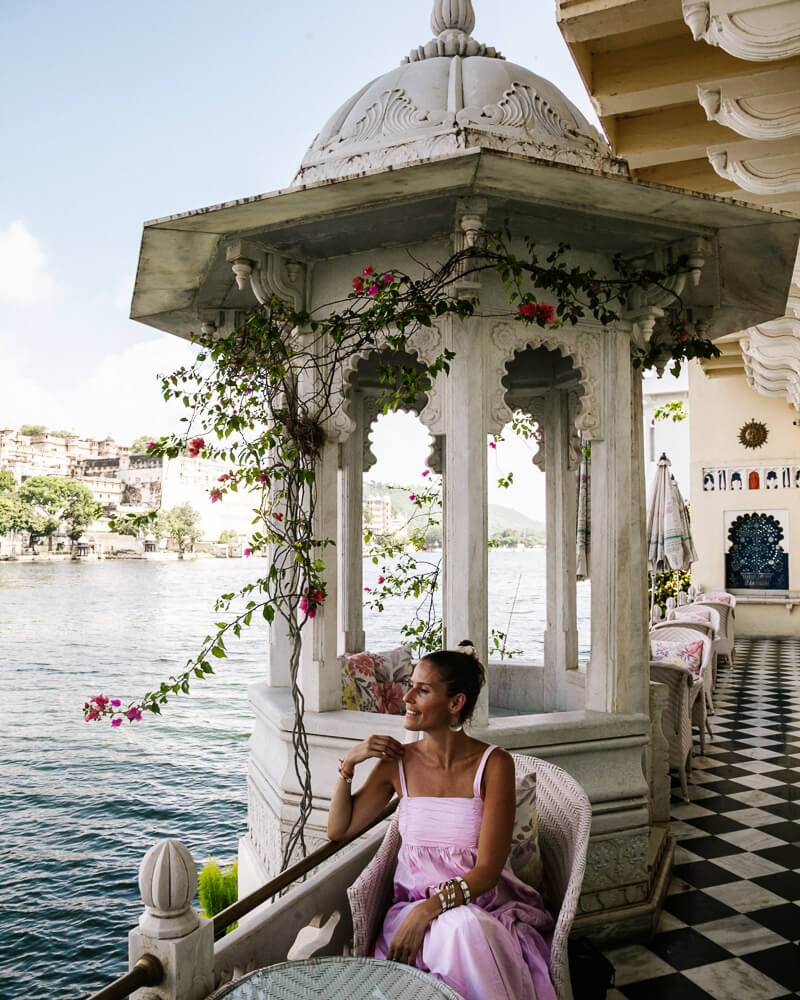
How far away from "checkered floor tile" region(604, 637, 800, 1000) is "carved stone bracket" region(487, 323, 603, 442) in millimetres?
2012

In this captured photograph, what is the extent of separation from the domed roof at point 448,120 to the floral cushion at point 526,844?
2172 millimetres

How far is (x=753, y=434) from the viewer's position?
492 inches

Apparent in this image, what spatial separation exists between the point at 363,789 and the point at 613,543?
153 cm

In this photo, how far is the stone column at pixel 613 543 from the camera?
3.17 metres

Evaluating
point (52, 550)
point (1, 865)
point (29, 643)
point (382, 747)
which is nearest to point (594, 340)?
point (382, 747)

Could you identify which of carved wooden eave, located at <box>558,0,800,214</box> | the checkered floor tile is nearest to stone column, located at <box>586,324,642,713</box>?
the checkered floor tile

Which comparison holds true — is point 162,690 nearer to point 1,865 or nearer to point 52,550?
point 1,865

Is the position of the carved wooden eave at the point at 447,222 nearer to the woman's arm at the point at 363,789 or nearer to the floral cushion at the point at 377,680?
the woman's arm at the point at 363,789

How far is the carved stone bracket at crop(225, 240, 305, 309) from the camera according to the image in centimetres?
297

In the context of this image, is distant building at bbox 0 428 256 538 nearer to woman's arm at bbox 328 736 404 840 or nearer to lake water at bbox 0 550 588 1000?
lake water at bbox 0 550 588 1000

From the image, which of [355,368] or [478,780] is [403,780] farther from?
[355,368]

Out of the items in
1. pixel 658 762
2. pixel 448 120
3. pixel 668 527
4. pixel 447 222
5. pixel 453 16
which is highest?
pixel 453 16

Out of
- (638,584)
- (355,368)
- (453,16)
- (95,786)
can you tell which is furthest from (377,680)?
(95,786)

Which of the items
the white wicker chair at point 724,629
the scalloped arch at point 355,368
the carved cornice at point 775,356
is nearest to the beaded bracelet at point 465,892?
the scalloped arch at point 355,368
